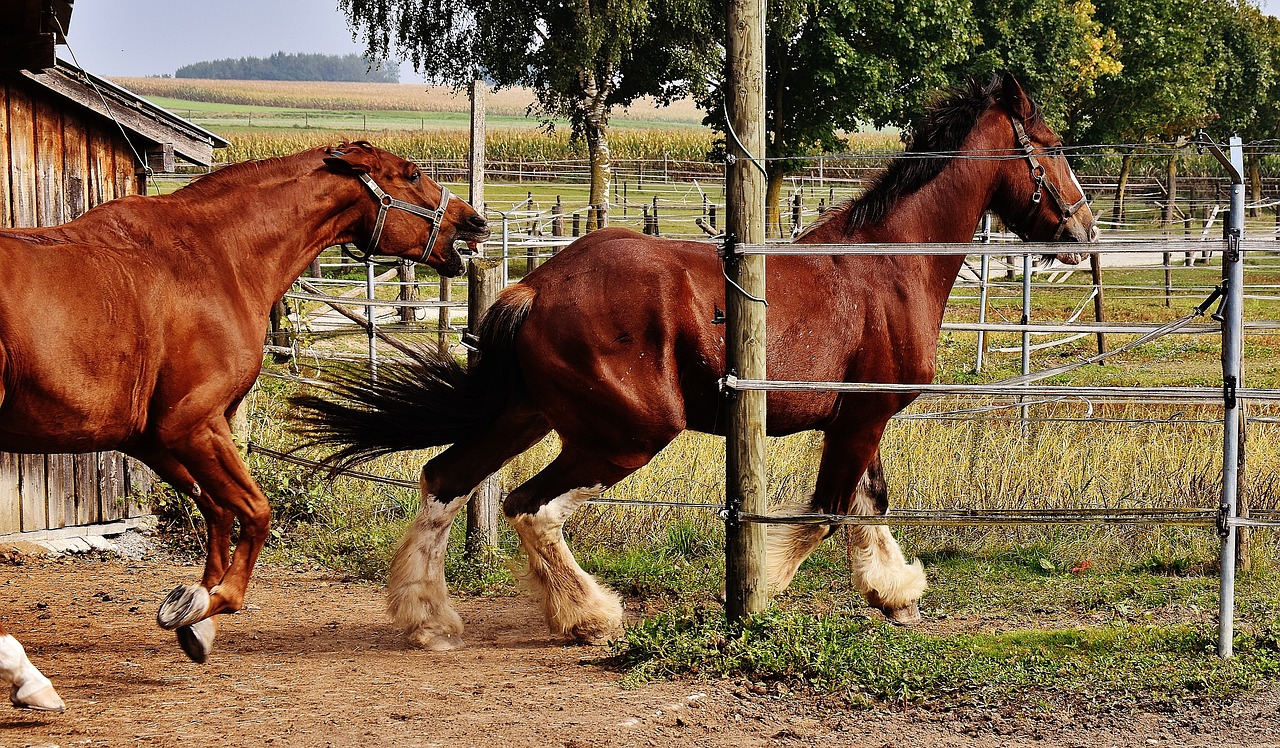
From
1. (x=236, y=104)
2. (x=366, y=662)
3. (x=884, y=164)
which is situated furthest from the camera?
(x=236, y=104)

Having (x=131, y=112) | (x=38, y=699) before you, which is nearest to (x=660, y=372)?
(x=38, y=699)

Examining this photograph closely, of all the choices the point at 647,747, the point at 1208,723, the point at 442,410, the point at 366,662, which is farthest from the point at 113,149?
Answer: the point at 1208,723

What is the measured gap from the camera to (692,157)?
47.1 m

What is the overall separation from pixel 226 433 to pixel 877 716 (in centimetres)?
258

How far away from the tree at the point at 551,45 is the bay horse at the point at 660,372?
19.7 m

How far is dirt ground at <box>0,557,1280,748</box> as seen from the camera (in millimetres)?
3777

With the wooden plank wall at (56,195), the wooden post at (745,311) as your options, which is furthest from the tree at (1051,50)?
the wooden post at (745,311)

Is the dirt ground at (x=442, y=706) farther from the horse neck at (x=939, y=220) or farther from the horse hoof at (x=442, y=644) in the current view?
the horse neck at (x=939, y=220)

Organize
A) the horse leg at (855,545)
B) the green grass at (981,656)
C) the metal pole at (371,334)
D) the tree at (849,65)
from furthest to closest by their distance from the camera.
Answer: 1. the tree at (849,65)
2. the metal pole at (371,334)
3. the horse leg at (855,545)
4. the green grass at (981,656)

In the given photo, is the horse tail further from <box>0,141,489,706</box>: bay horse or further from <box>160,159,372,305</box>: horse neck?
<box>160,159,372,305</box>: horse neck

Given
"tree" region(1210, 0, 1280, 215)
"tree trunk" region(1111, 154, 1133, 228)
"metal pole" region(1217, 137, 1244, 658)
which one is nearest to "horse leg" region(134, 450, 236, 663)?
"metal pole" region(1217, 137, 1244, 658)

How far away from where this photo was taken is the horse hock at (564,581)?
4961mm

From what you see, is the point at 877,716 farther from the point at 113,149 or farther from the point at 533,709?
the point at 113,149

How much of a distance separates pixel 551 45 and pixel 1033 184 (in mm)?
20844
